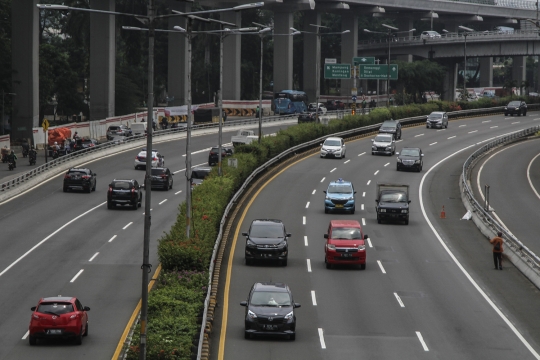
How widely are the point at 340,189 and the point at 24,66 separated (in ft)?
Result: 151

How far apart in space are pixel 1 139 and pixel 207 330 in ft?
181

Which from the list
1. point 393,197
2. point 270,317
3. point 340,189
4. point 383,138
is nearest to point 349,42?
point 383,138

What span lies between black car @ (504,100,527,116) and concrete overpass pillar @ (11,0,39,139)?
190ft

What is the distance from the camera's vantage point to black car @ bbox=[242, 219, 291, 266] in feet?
128

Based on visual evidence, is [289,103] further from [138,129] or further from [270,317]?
[270,317]

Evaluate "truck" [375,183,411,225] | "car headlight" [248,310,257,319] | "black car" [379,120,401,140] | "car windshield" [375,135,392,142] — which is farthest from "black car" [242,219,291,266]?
"black car" [379,120,401,140]

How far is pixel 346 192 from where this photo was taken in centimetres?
5272

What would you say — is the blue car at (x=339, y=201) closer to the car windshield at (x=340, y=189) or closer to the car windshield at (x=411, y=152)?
the car windshield at (x=340, y=189)

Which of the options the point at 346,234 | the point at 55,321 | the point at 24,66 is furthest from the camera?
the point at 24,66

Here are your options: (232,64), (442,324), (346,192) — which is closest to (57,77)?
(232,64)

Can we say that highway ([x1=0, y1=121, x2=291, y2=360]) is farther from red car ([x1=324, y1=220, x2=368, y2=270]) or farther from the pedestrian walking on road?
the pedestrian walking on road

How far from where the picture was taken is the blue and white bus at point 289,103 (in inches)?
4956

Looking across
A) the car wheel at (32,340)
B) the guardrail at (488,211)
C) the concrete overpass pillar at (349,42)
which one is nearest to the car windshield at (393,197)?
the guardrail at (488,211)

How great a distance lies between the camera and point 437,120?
10038 cm
